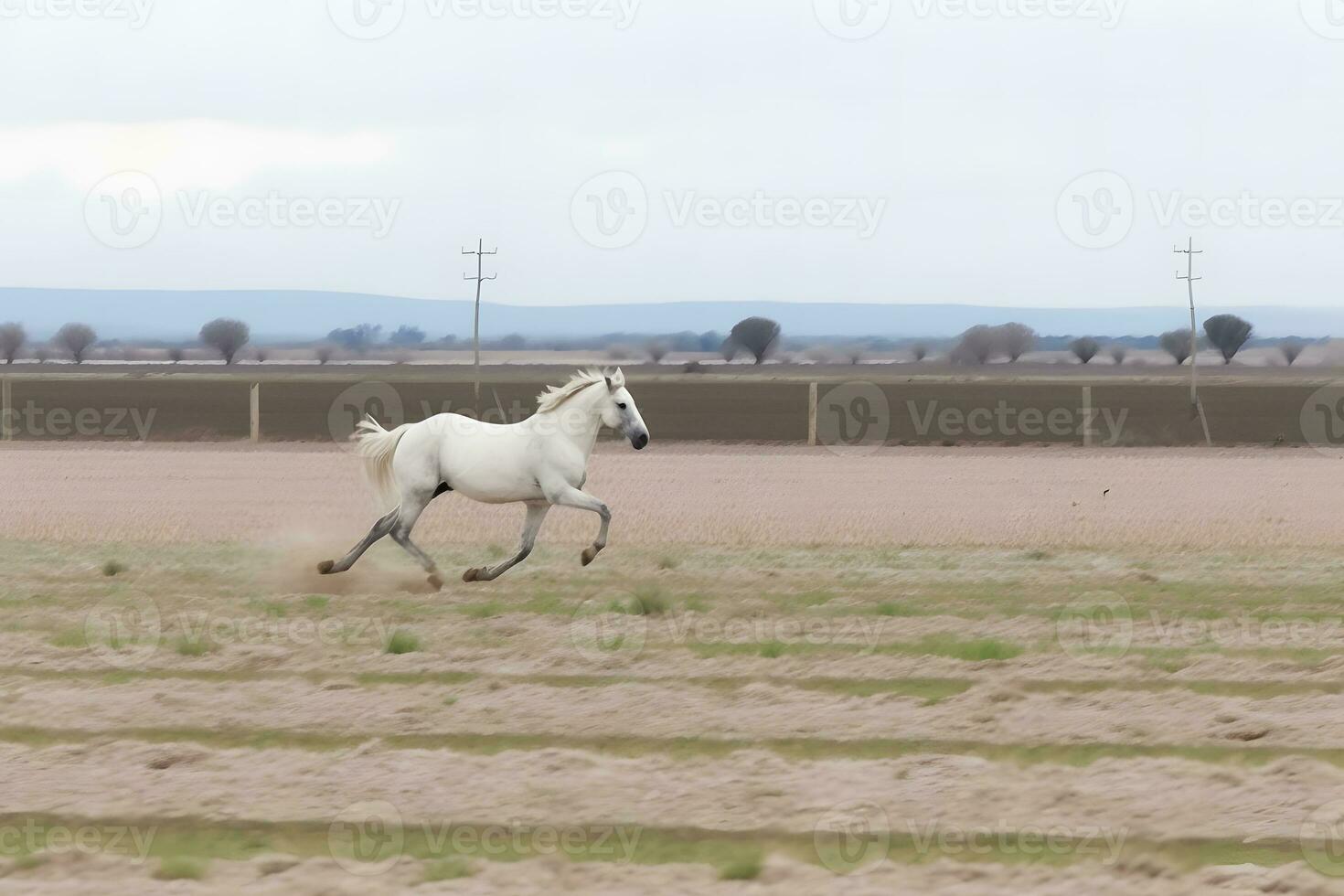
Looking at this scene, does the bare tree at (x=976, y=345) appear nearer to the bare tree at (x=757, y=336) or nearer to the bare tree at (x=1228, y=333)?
the bare tree at (x=757, y=336)

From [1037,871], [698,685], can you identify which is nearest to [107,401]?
[698,685]

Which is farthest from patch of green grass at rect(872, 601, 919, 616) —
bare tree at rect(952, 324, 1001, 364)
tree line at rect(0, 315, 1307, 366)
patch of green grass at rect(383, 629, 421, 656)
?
tree line at rect(0, 315, 1307, 366)

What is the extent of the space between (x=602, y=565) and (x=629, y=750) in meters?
6.80

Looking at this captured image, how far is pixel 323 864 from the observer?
6.33 meters

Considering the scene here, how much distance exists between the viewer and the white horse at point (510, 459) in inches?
521

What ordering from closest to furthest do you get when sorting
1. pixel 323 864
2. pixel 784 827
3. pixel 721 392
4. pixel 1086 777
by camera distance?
pixel 323 864 → pixel 784 827 → pixel 1086 777 → pixel 721 392

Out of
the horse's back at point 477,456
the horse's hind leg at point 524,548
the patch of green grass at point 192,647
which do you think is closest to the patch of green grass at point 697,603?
the horse's hind leg at point 524,548

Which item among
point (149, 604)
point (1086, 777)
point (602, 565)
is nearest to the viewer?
point (1086, 777)

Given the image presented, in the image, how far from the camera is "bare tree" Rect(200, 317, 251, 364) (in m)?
155

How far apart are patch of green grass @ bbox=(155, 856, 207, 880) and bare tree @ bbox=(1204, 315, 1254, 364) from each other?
14516cm

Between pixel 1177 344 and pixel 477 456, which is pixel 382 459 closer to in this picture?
pixel 477 456

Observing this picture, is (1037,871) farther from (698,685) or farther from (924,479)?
(924,479)

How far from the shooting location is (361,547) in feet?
44.8

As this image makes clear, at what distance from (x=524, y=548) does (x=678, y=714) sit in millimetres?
4587
